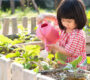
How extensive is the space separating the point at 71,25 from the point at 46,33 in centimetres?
21

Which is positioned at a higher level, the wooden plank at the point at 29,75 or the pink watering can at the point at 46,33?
the pink watering can at the point at 46,33

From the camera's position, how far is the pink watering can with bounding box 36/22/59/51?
229cm

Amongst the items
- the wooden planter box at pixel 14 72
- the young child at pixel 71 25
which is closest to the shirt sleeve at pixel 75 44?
the young child at pixel 71 25

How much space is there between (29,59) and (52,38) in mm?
293

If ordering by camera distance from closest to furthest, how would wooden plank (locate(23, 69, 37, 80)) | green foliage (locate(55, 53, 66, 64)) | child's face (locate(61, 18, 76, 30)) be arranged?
wooden plank (locate(23, 69, 37, 80)), green foliage (locate(55, 53, 66, 64)), child's face (locate(61, 18, 76, 30))

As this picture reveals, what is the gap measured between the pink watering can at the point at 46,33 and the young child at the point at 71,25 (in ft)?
0.28

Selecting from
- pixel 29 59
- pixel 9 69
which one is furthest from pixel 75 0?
pixel 9 69

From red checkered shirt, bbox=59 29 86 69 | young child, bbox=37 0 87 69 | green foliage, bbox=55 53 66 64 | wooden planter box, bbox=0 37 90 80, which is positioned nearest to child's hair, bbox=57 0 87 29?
young child, bbox=37 0 87 69

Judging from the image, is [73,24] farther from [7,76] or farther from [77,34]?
[7,76]

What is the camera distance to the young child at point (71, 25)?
225 cm

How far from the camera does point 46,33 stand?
7.55 feet

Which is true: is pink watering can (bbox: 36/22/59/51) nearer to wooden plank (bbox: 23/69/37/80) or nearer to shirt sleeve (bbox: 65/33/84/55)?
shirt sleeve (bbox: 65/33/84/55)

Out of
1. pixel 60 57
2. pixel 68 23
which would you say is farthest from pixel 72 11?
pixel 60 57

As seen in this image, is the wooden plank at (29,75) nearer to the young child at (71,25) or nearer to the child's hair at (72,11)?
the young child at (71,25)
